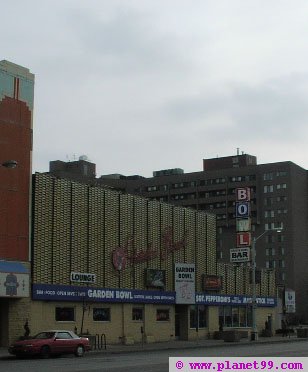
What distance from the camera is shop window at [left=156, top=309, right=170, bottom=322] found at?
52.8m

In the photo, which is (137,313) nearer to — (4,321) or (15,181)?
(4,321)

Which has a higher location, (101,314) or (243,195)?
(243,195)

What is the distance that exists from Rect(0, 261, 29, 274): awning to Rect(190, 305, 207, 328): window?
756 inches

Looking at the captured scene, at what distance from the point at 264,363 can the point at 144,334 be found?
40.9 metres

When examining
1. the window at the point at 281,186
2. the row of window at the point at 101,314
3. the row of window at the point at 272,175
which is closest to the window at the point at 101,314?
the row of window at the point at 101,314

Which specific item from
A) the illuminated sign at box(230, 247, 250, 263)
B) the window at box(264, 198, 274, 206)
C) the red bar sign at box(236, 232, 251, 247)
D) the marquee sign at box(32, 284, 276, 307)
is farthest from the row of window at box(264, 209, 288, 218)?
the illuminated sign at box(230, 247, 250, 263)

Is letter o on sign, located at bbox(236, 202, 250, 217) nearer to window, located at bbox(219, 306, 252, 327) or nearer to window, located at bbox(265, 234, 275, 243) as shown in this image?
window, located at bbox(219, 306, 252, 327)

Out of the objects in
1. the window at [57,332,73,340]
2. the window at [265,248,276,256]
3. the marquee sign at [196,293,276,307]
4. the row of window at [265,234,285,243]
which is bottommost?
the window at [57,332,73,340]

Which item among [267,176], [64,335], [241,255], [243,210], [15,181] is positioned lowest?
[64,335]

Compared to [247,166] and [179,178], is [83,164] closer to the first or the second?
[179,178]

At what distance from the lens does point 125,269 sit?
5000 cm

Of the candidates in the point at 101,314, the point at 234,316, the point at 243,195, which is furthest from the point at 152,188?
the point at 101,314

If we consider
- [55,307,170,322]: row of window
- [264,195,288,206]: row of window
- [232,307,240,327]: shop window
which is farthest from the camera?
[264,195,288,206]: row of window

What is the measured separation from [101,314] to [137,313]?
407cm
